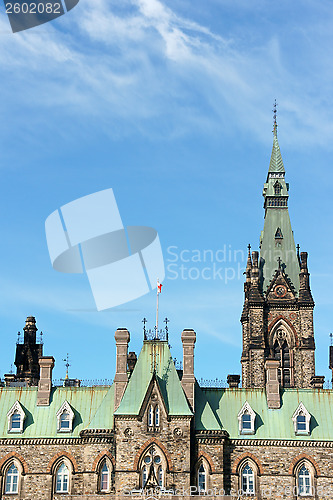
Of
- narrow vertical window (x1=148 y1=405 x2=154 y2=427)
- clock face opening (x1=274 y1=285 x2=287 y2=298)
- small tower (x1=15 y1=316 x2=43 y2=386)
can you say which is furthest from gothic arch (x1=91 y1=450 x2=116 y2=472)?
clock face opening (x1=274 y1=285 x2=287 y2=298)

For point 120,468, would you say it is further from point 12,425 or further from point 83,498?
point 12,425

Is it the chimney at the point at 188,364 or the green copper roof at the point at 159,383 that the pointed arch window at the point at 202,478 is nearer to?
the green copper roof at the point at 159,383

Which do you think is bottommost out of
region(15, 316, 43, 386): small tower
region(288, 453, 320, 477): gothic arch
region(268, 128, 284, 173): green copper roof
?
region(288, 453, 320, 477): gothic arch

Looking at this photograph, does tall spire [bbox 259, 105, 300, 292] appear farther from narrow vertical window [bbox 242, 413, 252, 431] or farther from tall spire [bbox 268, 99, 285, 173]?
narrow vertical window [bbox 242, 413, 252, 431]

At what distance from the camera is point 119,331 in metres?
65.4

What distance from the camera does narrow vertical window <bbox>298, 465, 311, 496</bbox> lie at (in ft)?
207

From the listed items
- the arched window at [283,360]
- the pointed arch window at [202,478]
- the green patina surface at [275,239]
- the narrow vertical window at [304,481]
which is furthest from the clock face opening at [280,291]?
the pointed arch window at [202,478]

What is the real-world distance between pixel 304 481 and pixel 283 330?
3935 cm

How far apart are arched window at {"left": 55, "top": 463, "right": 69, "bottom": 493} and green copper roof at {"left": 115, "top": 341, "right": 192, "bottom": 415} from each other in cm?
595

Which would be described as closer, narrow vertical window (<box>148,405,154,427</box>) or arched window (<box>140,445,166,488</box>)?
arched window (<box>140,445,166,488</box>)

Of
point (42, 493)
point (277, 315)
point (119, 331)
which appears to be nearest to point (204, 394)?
point (119, 331)

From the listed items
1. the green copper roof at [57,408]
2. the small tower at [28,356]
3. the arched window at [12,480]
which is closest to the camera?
the arched window at [12,480]

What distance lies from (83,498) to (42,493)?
3.79 m

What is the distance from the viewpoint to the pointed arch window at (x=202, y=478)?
62500 millimetres
